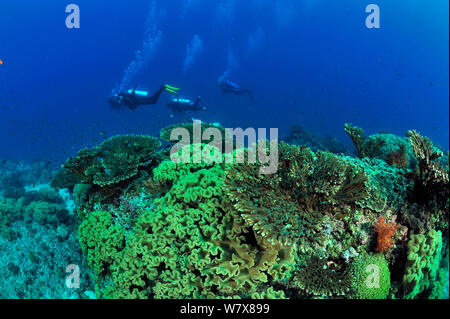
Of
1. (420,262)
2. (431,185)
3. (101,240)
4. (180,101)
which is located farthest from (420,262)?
(180,101)

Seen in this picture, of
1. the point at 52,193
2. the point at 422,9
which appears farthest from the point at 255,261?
the point at 422,9

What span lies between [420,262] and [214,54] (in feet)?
301

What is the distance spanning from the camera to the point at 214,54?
86.7m

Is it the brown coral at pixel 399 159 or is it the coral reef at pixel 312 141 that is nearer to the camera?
the brown coral at pixel 399 159

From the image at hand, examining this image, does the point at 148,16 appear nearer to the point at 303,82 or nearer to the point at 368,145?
the point at 303,82

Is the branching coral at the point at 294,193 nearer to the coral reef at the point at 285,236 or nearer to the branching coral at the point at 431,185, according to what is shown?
the coral reef at the point at 285,236

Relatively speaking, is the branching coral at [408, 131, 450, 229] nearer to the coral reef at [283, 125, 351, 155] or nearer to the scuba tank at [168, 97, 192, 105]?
the coral reef at [283, 125, 351, 155]

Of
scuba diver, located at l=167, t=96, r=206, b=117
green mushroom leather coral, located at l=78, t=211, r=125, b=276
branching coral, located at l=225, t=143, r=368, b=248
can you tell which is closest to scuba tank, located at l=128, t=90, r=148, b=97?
scuba diver, located at l=167, t=96, r=206, b=117

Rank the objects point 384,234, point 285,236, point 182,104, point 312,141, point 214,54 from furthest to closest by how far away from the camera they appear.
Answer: point 214,54 → point 312,141 → point 182,104 → point 384,234 → point 285,236

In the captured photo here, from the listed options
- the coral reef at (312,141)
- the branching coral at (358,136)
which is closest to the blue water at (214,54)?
the coral reef at (312,141)

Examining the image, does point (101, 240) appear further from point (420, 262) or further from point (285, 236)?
point (420, 262)

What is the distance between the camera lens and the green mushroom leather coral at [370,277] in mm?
3484

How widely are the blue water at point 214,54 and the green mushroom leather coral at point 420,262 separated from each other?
196 feet
